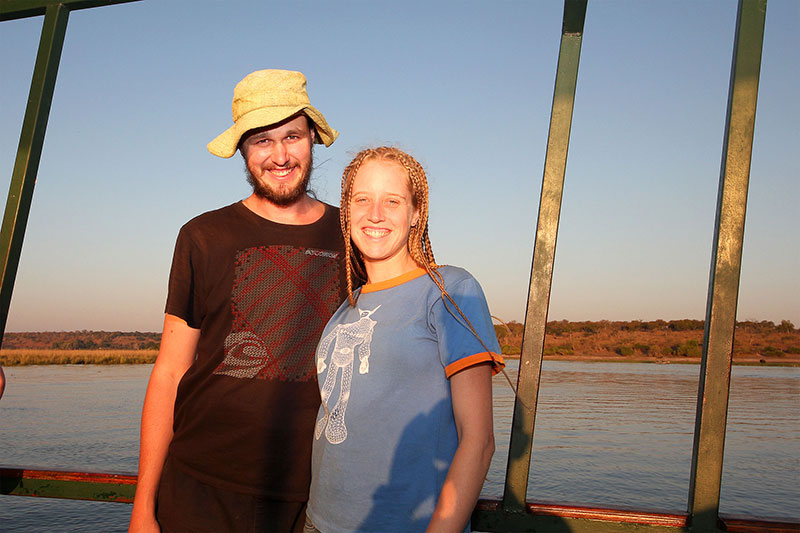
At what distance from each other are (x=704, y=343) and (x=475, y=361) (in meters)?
0.75

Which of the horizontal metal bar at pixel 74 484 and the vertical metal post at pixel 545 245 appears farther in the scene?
the horizontal metal bar at pixel 74 484

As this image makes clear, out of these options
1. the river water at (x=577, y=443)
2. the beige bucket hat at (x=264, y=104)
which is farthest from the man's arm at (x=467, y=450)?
the river water at (x=577, y=443)

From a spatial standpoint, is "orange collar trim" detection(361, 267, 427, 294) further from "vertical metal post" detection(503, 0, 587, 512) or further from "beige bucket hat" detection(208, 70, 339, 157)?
"beige bucket hat" detection(208, 70, 339, 157)

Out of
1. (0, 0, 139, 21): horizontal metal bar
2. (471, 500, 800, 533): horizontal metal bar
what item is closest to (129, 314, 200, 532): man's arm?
(471, 500, 800, 533): horizontal metal bar

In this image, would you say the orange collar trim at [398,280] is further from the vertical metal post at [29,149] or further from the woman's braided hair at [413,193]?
the vertical metal post at [29,149]

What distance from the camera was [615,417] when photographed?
2239 centimetres

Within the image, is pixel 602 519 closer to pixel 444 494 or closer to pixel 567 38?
pixel 444 494

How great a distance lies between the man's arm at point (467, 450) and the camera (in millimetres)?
1229

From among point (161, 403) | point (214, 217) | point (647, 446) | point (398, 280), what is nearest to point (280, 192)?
point (214, 217)

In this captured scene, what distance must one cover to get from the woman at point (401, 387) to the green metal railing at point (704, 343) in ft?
1.29

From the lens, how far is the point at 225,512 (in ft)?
5.64

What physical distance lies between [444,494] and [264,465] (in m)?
0.68

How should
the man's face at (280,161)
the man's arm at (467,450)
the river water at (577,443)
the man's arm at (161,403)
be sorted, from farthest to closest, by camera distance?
the river water at (577,443)
the man's face at (280,161)
the man's arm at (161,403)
the man's arm at (467,450)

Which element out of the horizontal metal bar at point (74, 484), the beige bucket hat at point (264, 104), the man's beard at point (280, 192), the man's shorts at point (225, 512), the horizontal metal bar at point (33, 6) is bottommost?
the horizontal metal bar at point (74, 484)
